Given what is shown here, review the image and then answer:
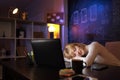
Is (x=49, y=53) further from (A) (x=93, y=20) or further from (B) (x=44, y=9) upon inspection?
(B) (x=44, y=9)

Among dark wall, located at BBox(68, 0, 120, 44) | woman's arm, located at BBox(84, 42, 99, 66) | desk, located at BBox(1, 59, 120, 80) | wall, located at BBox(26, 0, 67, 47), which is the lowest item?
desk, located at BBox(1, 59, 120, 80)

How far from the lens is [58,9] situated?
440 cm

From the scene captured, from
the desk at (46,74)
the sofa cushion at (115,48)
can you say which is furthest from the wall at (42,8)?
the desk at (46,74)

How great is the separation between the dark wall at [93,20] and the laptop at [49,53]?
5.85 feet

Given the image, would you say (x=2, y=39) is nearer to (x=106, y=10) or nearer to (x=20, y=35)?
(x=20, y=35)

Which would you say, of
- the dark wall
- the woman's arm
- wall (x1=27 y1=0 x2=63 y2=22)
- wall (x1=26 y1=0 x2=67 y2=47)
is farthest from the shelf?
the woman's arm

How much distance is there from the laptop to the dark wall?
1.78 m

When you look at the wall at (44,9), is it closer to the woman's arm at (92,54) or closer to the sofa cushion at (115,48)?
the sofa cushion at (115,48)

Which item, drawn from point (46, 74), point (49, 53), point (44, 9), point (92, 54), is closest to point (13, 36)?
point (44, 9)

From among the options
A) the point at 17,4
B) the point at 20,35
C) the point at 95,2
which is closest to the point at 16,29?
the point at 20,35

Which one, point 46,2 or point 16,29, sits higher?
point 46,2

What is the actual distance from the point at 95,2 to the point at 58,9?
4.51 ft

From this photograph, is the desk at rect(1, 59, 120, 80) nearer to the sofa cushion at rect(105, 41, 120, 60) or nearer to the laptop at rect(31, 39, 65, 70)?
the laptop at rect(31, 39, 65, 70)

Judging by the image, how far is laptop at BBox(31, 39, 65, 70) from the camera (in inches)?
49.0
